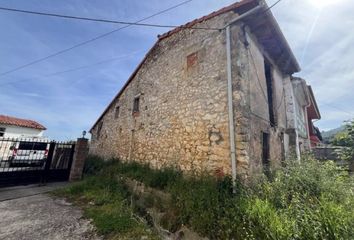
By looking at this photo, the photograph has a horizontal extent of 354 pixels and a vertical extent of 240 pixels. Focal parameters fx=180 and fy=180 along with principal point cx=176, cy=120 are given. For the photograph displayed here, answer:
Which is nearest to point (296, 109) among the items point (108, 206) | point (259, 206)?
point (259, 206)

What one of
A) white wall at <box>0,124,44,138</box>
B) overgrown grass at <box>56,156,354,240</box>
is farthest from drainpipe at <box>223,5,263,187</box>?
white wall at <box>0,124,44,138</box>

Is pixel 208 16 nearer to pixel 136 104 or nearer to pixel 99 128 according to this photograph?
pixel 136 104

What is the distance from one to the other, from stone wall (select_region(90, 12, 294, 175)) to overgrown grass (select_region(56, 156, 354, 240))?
0.67 metres

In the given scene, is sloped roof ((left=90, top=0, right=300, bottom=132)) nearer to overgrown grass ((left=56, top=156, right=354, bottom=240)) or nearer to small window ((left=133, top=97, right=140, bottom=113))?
small window ((left=133, top=97, right=140, bottom=113))

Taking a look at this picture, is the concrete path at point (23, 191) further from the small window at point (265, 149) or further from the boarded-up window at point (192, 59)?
the small window at point (265, 149)

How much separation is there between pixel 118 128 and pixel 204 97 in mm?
6314

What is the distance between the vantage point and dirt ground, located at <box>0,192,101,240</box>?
10.9ft

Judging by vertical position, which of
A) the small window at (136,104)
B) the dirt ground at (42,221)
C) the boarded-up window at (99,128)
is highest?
the small window at (136,104)

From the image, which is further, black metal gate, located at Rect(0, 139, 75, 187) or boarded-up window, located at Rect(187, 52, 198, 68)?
black metal gate, located at Rect(0, 139, 75, 187)

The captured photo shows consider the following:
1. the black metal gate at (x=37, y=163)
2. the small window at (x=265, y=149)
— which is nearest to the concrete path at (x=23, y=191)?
the black metal gate at (x=37, y=163)

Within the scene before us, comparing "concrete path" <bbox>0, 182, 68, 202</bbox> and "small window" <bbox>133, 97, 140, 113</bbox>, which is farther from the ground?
"small window" <bbox>133, 97, 140, 113</bbox>

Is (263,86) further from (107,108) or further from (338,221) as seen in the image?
(107,108)

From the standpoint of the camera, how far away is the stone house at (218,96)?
15.6 feet

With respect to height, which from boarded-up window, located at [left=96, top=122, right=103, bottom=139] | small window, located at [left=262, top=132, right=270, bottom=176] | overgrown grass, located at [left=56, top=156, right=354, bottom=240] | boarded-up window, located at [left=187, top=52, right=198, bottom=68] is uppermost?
boarded-up window, located at [left=187, top=52, right=198, bottom=68]
